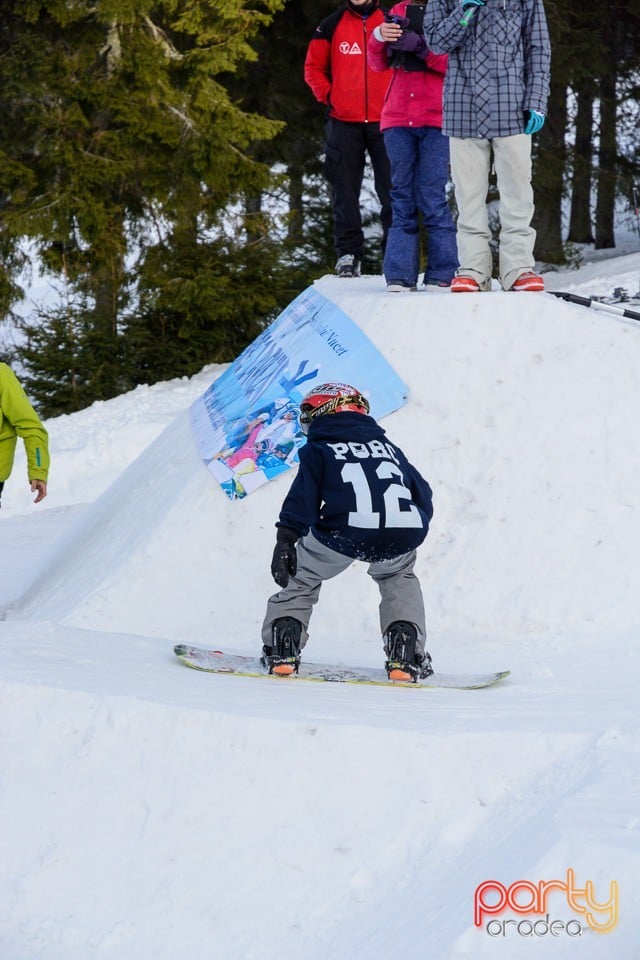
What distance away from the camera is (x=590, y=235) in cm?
2156

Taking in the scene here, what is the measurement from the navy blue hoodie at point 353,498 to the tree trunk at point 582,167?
12.9 meters

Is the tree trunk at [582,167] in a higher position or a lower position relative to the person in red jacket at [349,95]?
lower

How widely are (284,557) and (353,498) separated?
0.39 m

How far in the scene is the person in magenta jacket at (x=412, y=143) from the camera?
278 inches

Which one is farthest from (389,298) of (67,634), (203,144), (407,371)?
(203,144)

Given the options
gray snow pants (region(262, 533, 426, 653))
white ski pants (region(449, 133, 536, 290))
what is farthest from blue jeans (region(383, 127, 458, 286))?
gray snow pants (region(262, 533, 426, 653))

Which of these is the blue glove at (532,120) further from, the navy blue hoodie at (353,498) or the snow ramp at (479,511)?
the navy blue hoodie at (353,498)

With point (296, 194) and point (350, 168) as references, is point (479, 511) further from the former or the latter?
point (296, 194)

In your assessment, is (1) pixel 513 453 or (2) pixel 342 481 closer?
(2) pixel 342 481

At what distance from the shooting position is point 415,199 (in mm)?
7391

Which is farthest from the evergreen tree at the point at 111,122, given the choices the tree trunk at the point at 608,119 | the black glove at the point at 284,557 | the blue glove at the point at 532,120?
the black glove at the point at 284,557

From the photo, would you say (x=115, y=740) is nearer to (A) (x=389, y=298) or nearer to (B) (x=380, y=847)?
(B) (x=380, y=847)

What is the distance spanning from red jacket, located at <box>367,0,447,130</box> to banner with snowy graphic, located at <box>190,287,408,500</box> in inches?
50.1

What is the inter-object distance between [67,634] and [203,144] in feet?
31.8
